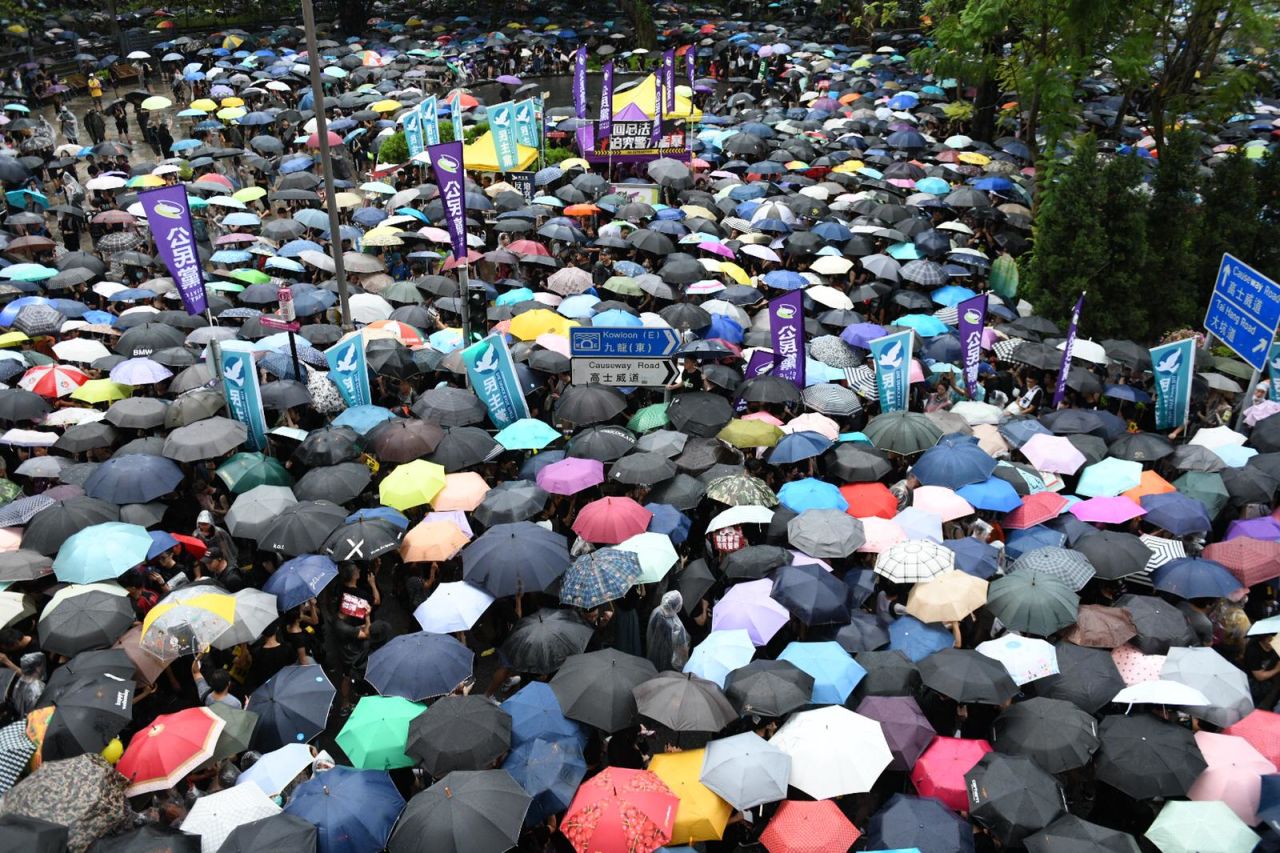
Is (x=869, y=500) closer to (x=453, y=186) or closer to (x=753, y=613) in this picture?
(x=753, y=613)

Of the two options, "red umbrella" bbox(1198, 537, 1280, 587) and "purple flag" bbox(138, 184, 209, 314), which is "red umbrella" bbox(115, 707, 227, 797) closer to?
"purple flag" bbox(138, 184, 209, 314)

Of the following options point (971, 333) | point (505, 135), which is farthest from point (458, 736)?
point (505, 135)

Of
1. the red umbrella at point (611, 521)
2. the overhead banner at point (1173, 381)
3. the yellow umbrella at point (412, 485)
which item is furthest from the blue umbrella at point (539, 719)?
the overhead banner at point (1173, 381)

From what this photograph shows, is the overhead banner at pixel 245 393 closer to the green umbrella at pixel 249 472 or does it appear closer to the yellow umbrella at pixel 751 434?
the green umbrella at pixel 249 472

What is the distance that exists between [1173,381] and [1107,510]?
358cm

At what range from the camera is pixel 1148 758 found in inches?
295

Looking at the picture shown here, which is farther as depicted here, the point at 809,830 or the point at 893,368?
the point at 893,368

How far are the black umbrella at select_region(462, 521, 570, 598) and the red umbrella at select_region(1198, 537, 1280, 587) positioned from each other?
6.12 metres

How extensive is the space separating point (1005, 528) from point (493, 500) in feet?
17.0

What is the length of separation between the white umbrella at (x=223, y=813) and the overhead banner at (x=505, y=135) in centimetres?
1624

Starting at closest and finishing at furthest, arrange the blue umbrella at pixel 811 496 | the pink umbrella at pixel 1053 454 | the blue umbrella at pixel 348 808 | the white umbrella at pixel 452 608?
the blue umbrella at pixel 348 808
the white umbrella at pixel 452 608
the blue umbrella at pixel 811 496
the pink umbrella at pixel 1053 454

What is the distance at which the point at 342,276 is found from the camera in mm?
15281

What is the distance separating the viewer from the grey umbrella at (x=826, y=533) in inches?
387

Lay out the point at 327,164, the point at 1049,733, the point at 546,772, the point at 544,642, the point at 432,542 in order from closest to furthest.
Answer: the point at 546,772
the point at 1049,733
the point at 544,642
the point at 432,542
the point at 327,164
